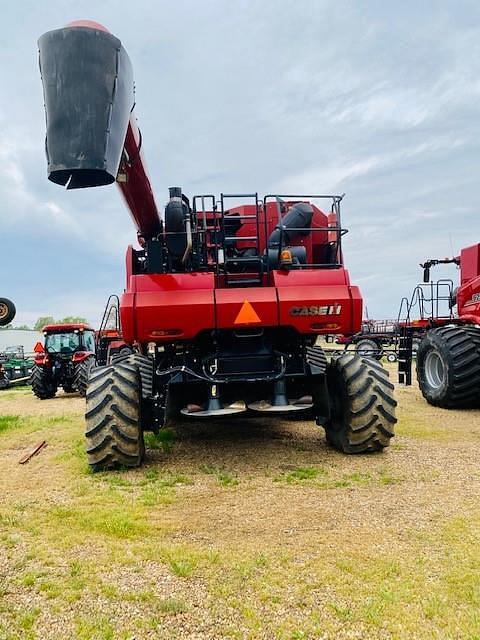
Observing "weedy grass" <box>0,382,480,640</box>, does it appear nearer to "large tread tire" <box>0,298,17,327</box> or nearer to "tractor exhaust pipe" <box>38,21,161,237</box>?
"tractor exhaust pipe" <box>38,21,161,237</box>

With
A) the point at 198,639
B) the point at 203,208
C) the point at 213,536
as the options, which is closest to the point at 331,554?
the point at 213,536

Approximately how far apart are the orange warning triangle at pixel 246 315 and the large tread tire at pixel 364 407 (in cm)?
117

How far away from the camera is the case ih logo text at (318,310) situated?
512cm

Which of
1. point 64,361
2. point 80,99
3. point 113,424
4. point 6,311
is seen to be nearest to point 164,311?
point 113,424

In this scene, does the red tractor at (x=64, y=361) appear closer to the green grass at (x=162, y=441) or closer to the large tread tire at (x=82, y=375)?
the large tread tire at (x=82, y=375)

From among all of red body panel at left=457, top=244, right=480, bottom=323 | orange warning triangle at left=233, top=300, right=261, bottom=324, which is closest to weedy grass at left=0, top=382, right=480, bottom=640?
orange warning triangle at left=233, top=300, right=261, bottom=324

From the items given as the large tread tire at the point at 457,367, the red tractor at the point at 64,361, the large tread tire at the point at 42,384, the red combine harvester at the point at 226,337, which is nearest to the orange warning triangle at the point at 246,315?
the red combine harvester at the point at 226,337

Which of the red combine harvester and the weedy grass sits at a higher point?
the red combine harvester

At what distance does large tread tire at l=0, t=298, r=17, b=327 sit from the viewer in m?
15.9

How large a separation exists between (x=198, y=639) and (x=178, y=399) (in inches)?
133

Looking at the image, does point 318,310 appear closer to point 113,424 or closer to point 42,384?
point 113,424

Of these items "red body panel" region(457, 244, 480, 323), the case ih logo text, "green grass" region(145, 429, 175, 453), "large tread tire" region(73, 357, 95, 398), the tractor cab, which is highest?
"red body panel" region(457, 244, 480, 323)

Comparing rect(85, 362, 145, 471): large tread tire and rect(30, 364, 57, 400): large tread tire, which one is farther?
rect(30, 364, 57, 400): large tread tire

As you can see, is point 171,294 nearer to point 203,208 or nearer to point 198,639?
point 203,208
